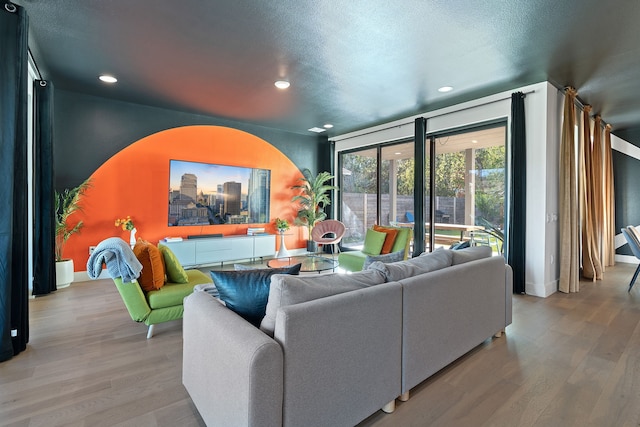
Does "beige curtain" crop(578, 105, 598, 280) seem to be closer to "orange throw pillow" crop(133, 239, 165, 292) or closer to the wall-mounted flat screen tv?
the wall-mounted flat screen tv

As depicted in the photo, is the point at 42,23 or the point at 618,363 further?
the point at 42,23

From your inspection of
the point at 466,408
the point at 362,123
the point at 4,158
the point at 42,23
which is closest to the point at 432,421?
the point at 466,408

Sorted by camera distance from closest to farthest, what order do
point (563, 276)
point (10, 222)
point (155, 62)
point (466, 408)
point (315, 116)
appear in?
point (466, 408)
point (10, 222)
point (155, 62)
point (563, 276)
point (315, 116)

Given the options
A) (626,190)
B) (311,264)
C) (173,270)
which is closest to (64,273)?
(173,270)

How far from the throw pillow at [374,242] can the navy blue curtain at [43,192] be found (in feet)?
14.6

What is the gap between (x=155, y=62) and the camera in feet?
11.7

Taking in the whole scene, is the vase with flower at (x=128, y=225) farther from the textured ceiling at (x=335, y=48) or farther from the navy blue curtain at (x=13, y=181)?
the navy blue curtain at (x=13, y=181)

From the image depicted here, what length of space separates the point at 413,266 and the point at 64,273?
4.79 meters

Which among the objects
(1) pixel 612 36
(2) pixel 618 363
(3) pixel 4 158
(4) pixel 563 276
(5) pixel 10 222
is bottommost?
(2) pixel 618 363

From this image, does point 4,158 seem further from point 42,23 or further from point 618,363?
point 618,363

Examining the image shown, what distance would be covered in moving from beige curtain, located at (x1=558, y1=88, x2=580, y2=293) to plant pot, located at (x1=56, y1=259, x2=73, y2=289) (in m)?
6.99

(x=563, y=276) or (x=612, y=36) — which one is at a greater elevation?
(x=612, y=36)

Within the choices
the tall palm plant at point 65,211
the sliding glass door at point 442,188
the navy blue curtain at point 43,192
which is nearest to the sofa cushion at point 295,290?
A: the sliding glass door at point 442,188

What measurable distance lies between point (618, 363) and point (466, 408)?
156 centimetres
